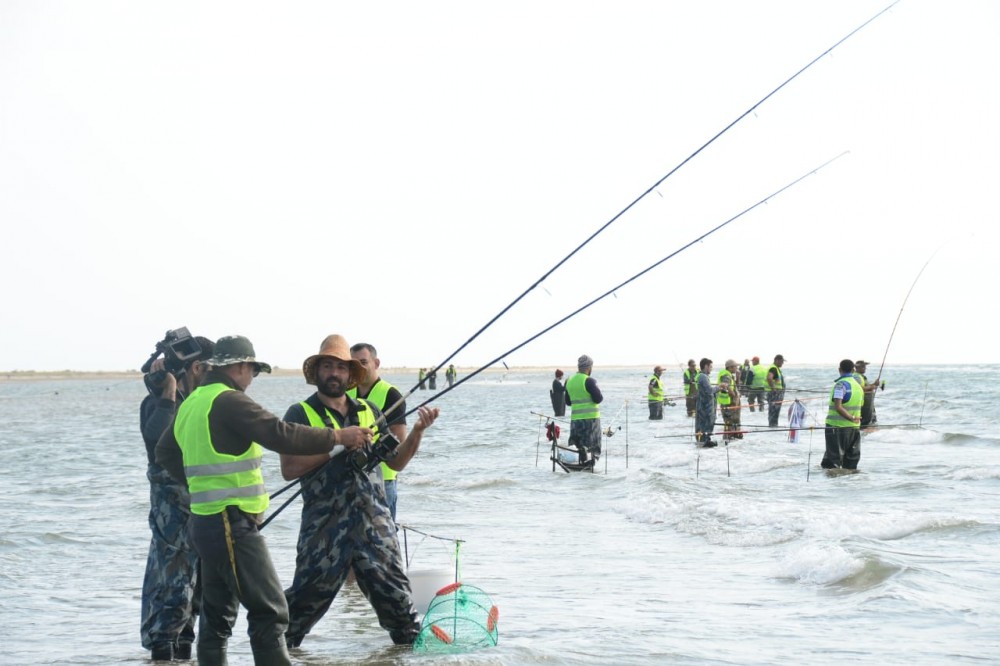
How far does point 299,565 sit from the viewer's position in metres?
5.23

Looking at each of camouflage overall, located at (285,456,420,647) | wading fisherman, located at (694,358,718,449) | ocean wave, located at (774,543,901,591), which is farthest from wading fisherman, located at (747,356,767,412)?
camouflage overall, located at (285,456,420,647)

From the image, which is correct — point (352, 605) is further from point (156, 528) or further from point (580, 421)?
point (580, 421)

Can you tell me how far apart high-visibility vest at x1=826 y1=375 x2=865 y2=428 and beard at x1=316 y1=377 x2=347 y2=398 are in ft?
34.8

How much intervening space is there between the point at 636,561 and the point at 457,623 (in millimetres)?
3550

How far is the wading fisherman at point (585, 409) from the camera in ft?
47.5

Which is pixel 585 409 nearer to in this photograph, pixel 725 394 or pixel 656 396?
pixel 725 394

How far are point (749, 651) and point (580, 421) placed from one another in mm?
9584

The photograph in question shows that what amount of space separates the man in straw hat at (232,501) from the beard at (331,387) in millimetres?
593

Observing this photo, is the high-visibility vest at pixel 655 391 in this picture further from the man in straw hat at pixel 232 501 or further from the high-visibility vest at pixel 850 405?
the man in straw hat at pixel 232 501

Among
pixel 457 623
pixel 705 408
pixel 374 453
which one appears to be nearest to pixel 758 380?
pixel 705 408

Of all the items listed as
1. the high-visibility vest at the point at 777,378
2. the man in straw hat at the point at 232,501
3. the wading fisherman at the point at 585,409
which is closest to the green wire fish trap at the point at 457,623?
the man in straw hat at the point at 232,501

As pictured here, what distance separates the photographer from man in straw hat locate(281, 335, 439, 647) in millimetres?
5168

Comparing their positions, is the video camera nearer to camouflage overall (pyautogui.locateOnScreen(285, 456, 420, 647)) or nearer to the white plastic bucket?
camouflage overall (pyautogui.locateOnScreen(285, 456, 420, 647))

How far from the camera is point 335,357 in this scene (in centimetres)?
515
